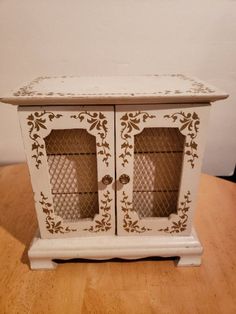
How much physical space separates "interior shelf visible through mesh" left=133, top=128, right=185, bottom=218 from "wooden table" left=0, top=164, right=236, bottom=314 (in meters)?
0.19

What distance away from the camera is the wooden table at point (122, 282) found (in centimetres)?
71

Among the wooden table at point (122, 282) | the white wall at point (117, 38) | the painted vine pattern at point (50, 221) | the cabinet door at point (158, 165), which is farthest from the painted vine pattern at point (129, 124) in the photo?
the white wall at point (117, 38)

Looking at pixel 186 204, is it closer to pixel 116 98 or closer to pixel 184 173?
pixel 184 173

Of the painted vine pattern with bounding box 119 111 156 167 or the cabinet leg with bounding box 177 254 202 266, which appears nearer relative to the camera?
the painted vine pattern with bounding box 119 111 156 167

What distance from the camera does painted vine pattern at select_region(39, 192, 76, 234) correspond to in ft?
2.61

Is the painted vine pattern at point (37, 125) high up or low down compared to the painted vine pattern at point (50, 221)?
up

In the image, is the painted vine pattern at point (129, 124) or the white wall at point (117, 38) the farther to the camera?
the white wall at point (117, 38)

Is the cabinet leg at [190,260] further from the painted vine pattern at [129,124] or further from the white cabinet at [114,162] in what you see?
the painted vine pattern at [129,124]

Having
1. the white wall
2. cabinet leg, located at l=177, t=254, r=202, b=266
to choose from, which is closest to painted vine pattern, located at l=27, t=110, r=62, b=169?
cabinet leg, located at l=177, t=254, r=202, b=266

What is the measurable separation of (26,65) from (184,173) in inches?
35.5

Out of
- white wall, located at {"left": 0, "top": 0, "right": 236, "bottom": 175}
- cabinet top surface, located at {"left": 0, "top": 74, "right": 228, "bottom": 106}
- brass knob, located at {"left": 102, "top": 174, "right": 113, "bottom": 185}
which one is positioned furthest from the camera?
white wall, located at {"left": 0, "top": 0, "right": 236, "bottom": 175}

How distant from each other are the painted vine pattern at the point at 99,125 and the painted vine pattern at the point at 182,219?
0.28 metres

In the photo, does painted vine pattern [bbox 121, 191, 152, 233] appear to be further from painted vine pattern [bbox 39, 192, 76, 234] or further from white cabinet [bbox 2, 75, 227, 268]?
painted vine pattern [bbox 39, 192, 76, 234]

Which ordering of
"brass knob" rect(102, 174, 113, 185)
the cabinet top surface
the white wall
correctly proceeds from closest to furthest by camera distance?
the cabinet top surface < "brass knob" rect(102, 174, 113, 185) < the white wall
